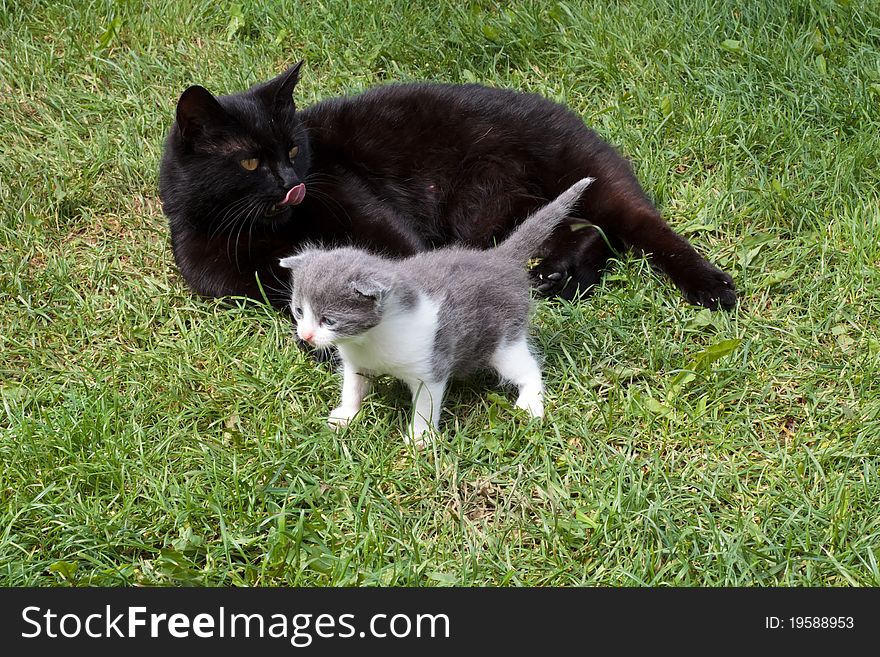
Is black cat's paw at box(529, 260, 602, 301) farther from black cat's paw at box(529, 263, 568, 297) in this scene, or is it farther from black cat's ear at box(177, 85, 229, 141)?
black cat's ear at box(177, 85, 229, 141)

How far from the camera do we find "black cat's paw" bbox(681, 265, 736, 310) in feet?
11.3

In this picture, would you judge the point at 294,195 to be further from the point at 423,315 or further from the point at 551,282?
the point at 551,282

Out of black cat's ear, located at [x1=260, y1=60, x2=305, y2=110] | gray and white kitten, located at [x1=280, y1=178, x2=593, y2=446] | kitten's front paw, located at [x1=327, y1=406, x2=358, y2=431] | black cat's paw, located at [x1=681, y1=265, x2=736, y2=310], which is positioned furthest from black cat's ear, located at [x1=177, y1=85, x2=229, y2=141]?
black cat's paw, located at [x1=681, y1=265, x2=736, y2=310]

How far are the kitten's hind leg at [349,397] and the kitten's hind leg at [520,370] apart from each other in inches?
18.0

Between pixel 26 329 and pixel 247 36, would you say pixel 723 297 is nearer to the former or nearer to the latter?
pixel 26 329

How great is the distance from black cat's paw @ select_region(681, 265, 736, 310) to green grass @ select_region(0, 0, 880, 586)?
0.07 m

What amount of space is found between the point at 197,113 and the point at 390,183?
95 cm

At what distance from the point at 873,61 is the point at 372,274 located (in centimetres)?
313

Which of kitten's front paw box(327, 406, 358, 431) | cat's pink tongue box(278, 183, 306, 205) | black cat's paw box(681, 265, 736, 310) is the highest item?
cat's pink tongue box(278, 183, 306, 205)

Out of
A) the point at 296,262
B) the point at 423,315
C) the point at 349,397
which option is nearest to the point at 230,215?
the point at 296,262

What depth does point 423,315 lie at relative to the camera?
2.83 m

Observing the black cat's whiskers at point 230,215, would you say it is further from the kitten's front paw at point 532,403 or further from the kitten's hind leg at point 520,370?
the kitten's front paw at point 532,403

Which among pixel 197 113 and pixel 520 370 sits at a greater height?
pixel 197 113

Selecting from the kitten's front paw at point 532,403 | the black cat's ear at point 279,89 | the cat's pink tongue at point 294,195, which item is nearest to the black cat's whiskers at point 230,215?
the cat's pink tongue at point 294,195
